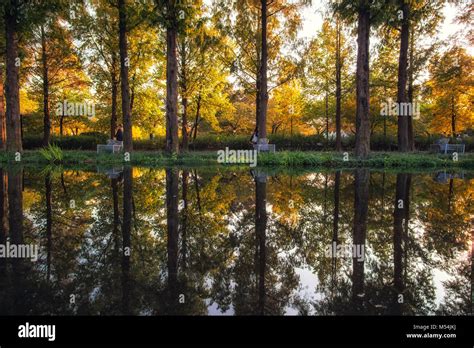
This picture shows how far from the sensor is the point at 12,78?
16.9 meters

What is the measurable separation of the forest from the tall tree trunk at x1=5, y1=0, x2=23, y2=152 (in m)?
0.05

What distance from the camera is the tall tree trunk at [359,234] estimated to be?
3237mm

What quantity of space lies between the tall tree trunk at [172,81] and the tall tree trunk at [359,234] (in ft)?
33.8

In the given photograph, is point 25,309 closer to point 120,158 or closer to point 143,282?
point 143,282

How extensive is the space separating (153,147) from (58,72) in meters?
10.5

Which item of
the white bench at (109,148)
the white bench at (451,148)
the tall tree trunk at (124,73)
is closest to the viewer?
the tall tree trunk at (124,73)

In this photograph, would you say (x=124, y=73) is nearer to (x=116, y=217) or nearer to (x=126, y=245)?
(x=116, y=217)

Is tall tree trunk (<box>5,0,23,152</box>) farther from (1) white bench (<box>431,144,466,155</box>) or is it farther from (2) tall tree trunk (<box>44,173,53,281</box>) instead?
(1) white bench (<box>431,144,466,155</box>)

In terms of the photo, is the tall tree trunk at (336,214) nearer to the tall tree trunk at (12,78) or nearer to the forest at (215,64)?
the forest at (215,64)

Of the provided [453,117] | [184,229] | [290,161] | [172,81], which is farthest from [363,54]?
[453,117]

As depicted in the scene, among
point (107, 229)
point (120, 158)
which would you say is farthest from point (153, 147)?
point (107, 229)

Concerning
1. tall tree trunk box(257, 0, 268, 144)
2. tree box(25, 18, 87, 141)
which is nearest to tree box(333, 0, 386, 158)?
tall tree trunk box(257, 0, 268, 144)

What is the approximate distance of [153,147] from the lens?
32.9 metres

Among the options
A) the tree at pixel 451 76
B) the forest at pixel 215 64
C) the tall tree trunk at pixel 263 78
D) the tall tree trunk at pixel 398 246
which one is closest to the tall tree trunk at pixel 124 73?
the forest at pixel 215 64
